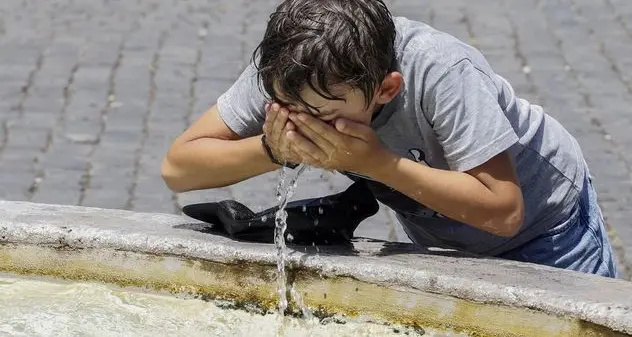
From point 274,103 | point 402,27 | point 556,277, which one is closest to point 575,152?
point 556,277

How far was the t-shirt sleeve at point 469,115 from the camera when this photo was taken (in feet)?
7.83

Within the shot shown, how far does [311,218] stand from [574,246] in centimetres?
61

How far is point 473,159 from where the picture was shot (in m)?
2.41

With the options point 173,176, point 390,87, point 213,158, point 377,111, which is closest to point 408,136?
point 377,111

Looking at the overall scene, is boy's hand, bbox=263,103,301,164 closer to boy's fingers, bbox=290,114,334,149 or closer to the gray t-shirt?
boy's fingers, bbox=290,114,334,149

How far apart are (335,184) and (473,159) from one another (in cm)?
258

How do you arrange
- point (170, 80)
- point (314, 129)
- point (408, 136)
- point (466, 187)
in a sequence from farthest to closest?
point (170, 80) → point (408, 136) → point (466, 187) → point (314, 129)

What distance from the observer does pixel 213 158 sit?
259 cm

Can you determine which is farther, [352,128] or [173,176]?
[173,176]

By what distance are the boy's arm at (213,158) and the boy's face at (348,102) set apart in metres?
0.21

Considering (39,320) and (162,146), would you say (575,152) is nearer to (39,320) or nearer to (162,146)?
(39,320)

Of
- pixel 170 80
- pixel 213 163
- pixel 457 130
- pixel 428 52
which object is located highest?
pixel 428 52

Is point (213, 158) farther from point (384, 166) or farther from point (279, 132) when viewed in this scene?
point (384, 166)

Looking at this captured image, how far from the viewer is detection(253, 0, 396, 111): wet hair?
87.4 inches
